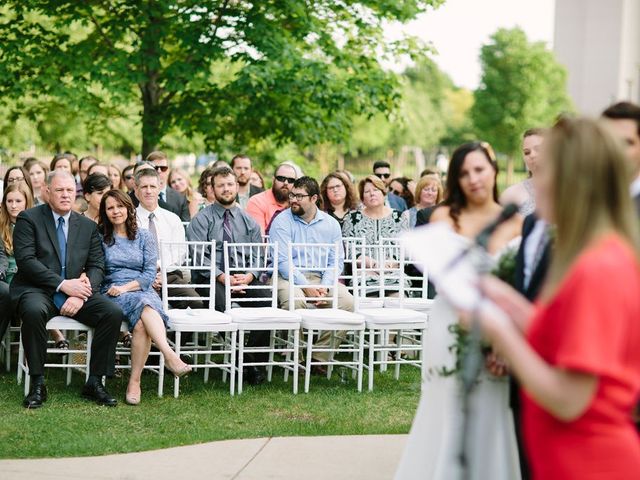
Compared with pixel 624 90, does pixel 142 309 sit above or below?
below

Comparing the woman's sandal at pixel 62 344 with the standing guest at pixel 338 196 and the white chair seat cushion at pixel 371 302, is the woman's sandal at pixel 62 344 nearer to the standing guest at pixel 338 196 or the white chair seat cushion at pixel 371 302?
the white chair seat cushion at pixel 371 302

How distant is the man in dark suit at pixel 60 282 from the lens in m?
7.85

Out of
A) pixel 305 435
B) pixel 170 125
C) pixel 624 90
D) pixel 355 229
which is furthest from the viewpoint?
pixel 624 90

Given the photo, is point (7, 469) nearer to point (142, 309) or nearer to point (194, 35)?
point (142, 309)

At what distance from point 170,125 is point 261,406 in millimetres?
7396

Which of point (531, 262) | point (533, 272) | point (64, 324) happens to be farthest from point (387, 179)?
point (533, 272)

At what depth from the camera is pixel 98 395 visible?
7867mm

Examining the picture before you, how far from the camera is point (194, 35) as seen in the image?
13633mm

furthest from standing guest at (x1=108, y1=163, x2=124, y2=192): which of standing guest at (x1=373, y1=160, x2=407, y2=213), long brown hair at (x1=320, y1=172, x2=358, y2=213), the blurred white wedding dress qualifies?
the blurred white wedding dress

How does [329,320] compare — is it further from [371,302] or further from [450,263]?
[450,263]

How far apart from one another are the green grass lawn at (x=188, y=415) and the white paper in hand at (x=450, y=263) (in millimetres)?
4298

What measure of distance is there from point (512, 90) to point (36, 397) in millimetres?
63570

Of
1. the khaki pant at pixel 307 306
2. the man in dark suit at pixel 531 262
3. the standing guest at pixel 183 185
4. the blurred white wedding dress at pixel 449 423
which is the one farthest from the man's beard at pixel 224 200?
the man in dark suit at pixel 531 262

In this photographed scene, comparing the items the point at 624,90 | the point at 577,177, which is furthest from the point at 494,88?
the point at 577,177
